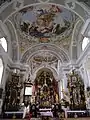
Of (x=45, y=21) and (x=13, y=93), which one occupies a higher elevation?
(x=45, y=21)

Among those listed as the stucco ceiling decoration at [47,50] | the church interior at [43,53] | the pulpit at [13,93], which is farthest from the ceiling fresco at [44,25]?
the pulpit at [13,93]

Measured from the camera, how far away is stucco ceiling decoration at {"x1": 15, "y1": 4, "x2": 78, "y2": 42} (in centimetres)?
1264

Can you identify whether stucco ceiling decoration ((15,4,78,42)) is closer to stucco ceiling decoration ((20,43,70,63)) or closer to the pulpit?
stucco ceiling decoration ((20,43,70,63))

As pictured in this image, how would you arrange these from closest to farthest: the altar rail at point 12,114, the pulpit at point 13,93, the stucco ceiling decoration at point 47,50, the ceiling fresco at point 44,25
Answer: the altar rail at point 12,114, the ceiling fresco at point 44,25, the pulpit at point 13,93, the stucco ceiling decoration at point 47,50

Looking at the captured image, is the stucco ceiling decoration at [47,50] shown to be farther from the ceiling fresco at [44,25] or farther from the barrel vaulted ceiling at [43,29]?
the ceiling fresco at [44,25]

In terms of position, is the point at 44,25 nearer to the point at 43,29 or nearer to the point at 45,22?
the point at 45,22

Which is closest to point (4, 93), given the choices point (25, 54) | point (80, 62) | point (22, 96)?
point (22, 96)

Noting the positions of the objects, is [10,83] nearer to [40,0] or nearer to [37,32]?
[37,32]

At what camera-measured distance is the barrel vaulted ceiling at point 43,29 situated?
12586 millimetres

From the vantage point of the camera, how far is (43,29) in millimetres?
14938

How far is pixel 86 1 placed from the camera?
880 centimetres

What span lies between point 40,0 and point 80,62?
24.2ft

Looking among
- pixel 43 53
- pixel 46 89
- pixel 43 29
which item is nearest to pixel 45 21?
pixel 43 29

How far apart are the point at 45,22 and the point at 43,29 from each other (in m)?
0.92
